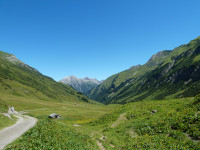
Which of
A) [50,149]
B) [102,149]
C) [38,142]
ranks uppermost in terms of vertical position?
[38,142]

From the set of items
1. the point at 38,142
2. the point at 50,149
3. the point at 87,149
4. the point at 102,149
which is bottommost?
the point at 102,149

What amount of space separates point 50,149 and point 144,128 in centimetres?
1997

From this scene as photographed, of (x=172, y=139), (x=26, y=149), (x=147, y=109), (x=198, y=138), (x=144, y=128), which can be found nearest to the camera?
(x=26, y=149)

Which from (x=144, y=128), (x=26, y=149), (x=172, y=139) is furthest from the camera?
(x=144, y=128)

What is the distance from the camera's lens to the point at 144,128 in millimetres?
25719

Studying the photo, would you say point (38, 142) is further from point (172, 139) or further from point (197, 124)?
point (197, 124)

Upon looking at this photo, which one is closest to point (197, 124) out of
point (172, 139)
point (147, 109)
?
point (172, 139)

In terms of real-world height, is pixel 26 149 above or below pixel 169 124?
above

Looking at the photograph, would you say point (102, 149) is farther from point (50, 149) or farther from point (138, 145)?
point (50, 149)

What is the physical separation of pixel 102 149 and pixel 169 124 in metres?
13.5

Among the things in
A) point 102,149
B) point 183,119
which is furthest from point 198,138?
point 102,149

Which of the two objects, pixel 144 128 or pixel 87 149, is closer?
pixel 87 149

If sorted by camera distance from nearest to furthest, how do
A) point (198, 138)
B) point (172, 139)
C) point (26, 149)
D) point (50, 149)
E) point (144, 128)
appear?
point (26, 149) < point (50, 149) < point (198, 138) < point (172, 139) < point (144, 128)

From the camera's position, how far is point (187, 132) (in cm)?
1912
